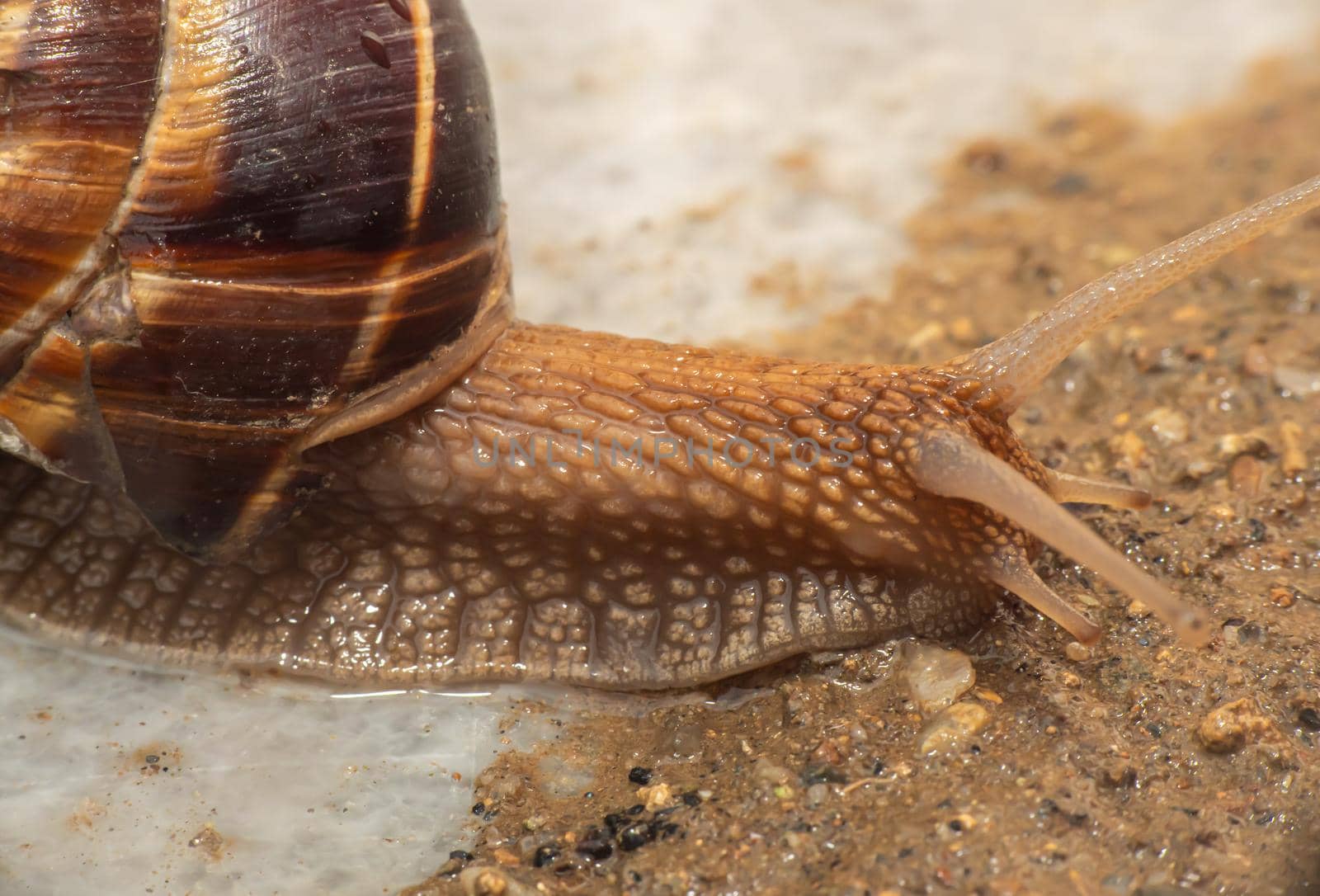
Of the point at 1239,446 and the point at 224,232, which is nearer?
the point at 224,232

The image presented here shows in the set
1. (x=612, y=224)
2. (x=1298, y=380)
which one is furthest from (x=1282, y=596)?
(x=612, y=224)

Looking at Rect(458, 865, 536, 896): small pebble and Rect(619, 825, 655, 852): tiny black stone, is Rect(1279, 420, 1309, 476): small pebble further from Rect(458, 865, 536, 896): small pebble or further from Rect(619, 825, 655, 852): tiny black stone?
Rect(458, 865, 536, 896): small pebble

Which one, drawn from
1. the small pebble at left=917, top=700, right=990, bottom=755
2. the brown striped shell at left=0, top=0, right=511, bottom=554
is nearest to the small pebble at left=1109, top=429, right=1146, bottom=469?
the small pebble at left=917, top=700, right=990, bottom=755

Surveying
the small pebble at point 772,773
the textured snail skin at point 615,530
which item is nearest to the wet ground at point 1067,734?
the small pebble at point 772,773

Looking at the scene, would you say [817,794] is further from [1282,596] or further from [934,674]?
[1282,596]

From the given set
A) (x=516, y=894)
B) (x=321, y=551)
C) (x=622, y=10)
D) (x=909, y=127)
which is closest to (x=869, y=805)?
(x=516, y=894)

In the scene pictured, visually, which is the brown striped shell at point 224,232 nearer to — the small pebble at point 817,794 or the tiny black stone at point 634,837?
the tiny black stone at point 634,837
